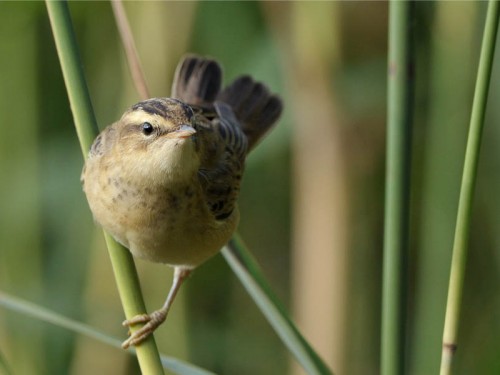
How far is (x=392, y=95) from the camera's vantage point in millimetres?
1799

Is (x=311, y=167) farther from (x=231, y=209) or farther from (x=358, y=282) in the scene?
(x=231, y=209)

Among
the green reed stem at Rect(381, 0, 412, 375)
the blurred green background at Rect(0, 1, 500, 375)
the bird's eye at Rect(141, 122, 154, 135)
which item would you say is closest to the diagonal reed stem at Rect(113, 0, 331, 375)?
the green reed stem at Rect(381, 0, 412, 375)

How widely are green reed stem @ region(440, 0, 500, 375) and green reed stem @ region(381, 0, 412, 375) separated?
114mm

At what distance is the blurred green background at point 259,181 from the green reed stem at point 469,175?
1.35m

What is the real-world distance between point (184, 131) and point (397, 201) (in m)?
0.55

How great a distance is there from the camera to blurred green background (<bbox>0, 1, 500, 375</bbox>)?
10.7 feet

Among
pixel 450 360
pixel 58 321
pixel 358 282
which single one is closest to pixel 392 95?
pixel 450 360

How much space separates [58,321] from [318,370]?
57 cm

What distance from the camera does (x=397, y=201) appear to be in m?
1.78

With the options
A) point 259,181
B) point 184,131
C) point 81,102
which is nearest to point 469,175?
point 184,131

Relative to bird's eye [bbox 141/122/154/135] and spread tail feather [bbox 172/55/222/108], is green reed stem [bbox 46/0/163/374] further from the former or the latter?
spread tail feather [bbox 172/55/222/108]

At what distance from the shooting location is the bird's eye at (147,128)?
83.0 inches

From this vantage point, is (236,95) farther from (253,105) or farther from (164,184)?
(164,184)

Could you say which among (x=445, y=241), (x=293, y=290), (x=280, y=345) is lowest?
(x=280, y=345)
